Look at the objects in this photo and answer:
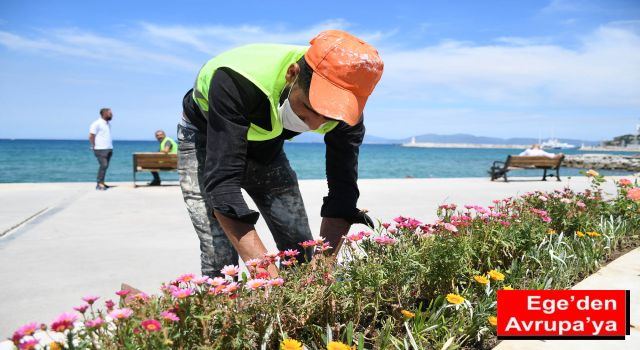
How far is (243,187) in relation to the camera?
9.12 ft

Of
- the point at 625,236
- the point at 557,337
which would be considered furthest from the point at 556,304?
the point at 625,236

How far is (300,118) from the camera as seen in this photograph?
2.21 metres

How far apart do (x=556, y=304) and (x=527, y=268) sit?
87cm

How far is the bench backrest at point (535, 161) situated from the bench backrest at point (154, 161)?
9783mm

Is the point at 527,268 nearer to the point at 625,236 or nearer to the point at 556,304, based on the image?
the point at 556,304

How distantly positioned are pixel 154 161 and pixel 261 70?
10277mm

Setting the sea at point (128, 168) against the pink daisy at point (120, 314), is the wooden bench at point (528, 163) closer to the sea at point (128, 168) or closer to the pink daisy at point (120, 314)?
the sea at point (128, 168)

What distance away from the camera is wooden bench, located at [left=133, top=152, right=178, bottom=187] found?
11602mm

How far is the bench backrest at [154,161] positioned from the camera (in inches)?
456

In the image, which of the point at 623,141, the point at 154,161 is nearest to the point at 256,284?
the point at 154,161

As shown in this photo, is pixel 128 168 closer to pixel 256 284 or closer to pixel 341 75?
pixel 341 75

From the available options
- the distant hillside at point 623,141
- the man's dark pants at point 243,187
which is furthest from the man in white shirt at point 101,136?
the distant hillside at point 623,141

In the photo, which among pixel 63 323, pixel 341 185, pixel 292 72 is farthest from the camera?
pixel 341 185

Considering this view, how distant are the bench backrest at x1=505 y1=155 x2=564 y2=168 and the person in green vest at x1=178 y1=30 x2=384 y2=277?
42.7 ft
